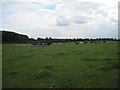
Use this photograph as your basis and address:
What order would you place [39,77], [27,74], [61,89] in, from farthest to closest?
[27,74], [39,77], [61,89]

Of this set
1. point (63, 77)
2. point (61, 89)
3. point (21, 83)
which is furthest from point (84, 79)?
point (21, 83)

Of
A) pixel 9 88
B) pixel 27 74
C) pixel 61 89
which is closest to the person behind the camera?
pixel 61 89

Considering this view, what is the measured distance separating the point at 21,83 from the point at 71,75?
316 cm

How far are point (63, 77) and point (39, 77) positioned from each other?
152cm

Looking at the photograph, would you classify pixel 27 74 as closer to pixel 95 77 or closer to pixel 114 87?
pixel 95 77

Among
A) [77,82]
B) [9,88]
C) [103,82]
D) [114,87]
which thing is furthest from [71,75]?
[9,88]

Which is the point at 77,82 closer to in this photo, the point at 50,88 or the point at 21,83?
the point at 50,88

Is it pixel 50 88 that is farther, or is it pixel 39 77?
pixel 39 77

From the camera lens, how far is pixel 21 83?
888 cm

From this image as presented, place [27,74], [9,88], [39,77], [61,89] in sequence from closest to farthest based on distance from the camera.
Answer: [61,89], [9,88], [39,77], [27,74]

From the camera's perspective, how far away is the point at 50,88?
25.8ft

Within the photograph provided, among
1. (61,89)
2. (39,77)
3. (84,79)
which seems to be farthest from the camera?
(39,77)

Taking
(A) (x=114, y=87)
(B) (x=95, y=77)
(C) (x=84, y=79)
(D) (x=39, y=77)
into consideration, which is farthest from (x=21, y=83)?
(A) (x=114, y=87)

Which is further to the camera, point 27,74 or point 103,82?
point 27,74
